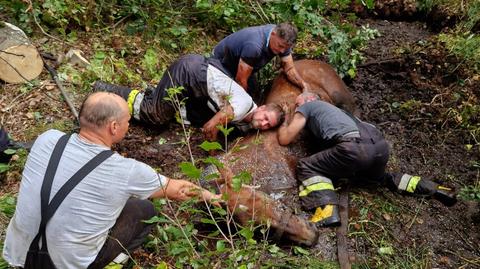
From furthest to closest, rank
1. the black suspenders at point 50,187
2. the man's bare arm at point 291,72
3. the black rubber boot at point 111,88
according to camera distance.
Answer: the man's bare arm at point 291,72
the black rubber boot at point 111,88
the black suspenders at point 50,187

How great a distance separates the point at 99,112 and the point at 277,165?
2029 millimetres

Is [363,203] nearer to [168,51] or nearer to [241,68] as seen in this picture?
[241,68]

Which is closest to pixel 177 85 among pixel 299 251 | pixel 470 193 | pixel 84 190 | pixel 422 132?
pixel 299 251

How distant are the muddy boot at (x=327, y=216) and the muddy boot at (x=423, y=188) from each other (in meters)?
0.91

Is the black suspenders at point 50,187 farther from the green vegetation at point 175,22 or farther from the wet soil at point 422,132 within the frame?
the green vegetation at point 175,22

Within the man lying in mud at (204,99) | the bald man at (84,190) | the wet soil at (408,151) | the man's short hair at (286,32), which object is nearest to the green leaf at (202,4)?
the man lying in mud at (204,99)

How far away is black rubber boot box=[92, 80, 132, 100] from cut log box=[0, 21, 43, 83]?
0.66 metres

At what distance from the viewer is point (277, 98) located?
17.5 feet

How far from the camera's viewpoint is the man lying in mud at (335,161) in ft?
13.9

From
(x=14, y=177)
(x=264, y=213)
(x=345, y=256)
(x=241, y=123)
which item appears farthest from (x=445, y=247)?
(x=14, y=177)

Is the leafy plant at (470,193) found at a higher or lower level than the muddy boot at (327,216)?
higher

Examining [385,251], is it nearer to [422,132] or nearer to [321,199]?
[321,199]

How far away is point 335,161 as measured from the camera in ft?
14.2

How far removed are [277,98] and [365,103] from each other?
4.69 ft
